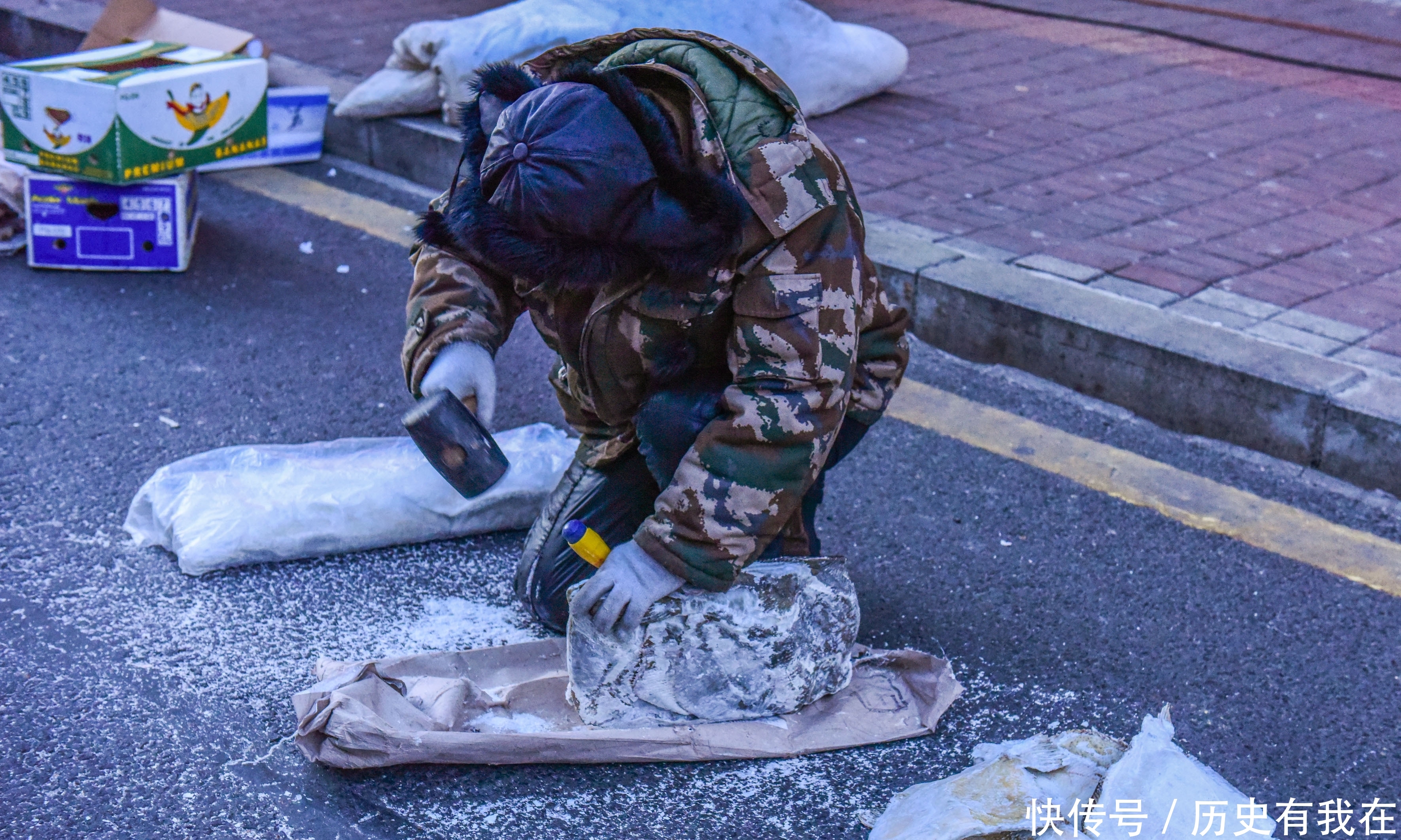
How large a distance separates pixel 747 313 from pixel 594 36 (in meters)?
2.91

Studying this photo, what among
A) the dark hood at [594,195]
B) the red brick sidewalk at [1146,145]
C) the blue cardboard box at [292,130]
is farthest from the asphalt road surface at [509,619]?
the blue cardboard box at [292,130]

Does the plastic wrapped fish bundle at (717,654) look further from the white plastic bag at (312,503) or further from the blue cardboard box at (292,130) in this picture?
the blue cardboard box at (292,130)

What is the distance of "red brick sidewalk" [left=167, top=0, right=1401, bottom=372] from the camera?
372cm

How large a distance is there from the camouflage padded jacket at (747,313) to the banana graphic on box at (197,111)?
90.0 inches

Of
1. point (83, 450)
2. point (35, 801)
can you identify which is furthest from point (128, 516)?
point (35, 801)

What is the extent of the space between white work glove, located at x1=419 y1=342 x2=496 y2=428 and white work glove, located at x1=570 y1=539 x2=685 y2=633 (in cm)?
36

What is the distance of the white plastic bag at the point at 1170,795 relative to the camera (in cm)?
178

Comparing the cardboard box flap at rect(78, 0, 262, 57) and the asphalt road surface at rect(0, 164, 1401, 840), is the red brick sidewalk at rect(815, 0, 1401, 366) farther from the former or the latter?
the cardboard box flap at rect(78, 0, 262, 57)

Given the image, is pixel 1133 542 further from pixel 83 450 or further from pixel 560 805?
pixel 83 450

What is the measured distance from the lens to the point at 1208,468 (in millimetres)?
3105

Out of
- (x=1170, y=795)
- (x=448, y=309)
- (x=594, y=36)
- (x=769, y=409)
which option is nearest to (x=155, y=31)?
(x=594, y=36)

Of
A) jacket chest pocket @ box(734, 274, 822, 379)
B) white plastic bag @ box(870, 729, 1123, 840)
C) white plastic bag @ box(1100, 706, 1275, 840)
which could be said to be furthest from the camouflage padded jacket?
white plastic bag @ box(1100, 706, 1275, 840)

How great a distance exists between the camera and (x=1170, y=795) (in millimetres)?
1824

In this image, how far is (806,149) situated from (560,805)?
3.49 ft
